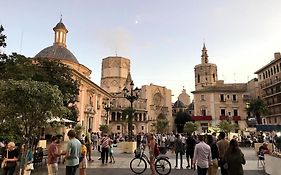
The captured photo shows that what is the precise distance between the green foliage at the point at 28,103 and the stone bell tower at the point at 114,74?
241 ft

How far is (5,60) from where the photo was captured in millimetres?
20562

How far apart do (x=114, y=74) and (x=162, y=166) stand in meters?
72.9

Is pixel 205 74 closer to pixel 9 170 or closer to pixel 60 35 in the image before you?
pixel 60 35

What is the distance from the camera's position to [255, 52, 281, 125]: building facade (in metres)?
45.2

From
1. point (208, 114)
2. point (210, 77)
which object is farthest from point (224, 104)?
point (210, 77)

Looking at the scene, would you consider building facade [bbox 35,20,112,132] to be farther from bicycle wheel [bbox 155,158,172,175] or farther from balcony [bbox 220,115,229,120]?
balcony [bbox 220,115,229,120]

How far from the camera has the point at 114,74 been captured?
82.5m

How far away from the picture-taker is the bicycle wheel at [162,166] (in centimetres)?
1053

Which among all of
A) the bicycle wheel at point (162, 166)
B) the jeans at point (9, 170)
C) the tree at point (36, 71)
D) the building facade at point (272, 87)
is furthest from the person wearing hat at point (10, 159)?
the building facade at point (272, 87)

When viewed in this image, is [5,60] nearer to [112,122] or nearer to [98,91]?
[98,91]

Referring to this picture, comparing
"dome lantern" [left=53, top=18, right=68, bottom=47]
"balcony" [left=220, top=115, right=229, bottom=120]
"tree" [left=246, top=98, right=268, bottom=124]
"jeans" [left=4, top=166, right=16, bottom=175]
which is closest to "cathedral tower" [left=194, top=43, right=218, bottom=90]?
"balcony" [left=220, top=115, right=229, bottom=120]

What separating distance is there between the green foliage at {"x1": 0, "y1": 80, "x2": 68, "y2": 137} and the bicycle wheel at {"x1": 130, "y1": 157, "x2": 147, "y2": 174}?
4.40 m

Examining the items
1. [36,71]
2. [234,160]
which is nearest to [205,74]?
[36,71]

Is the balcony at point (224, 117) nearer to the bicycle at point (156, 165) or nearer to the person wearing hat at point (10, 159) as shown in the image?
the bicycle at point (156, 165)
